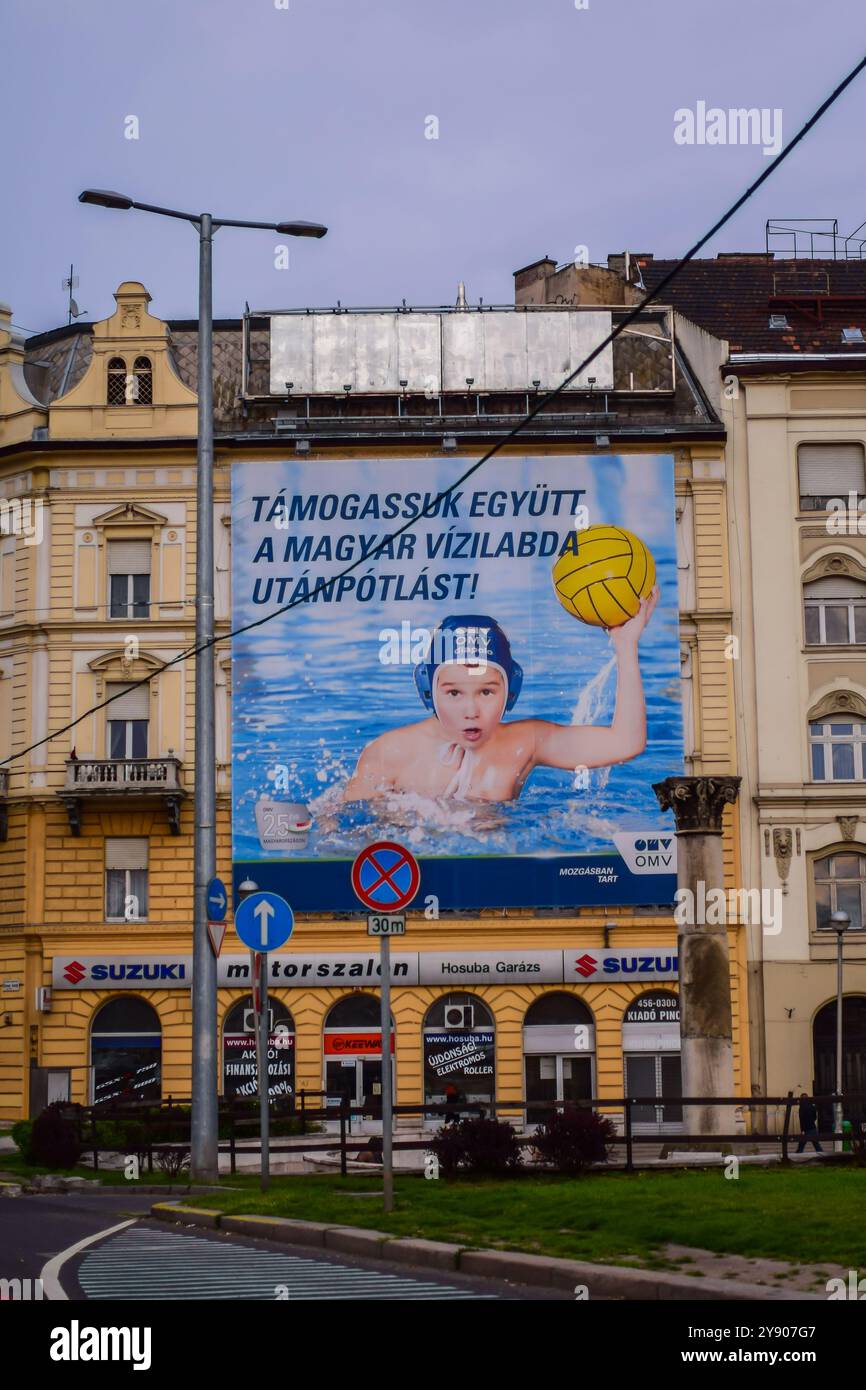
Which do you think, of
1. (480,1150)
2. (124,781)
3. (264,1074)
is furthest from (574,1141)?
(124,781)

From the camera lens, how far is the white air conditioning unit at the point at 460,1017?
44531 mm

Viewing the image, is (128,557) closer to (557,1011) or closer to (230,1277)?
(557,1011)

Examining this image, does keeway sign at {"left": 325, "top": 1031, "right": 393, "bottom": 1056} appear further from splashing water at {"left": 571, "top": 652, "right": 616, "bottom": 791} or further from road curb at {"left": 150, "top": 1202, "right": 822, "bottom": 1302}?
road curb at {"left": 150, "top": 1202, "right": 822, "bottom": 1302}

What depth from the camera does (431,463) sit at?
46375mm

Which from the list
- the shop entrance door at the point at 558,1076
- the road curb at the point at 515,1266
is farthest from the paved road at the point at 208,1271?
the shop entrance door at the point at 558,1076

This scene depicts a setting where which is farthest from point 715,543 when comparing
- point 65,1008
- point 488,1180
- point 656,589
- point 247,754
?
point 488,1180

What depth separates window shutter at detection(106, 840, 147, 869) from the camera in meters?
45.7

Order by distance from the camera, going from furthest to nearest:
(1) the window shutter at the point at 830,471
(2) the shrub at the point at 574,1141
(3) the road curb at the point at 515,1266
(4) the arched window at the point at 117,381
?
(4) the arched window at the point at 117,381
(1) the window shutter at the point at 830,471
(2) the shrub at the point at 574,1141
(3) the road curb at the point at 515,1266

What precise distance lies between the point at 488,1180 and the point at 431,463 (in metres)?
27.5

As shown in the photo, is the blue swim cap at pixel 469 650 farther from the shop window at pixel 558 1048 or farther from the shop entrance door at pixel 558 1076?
the shop entrance door at pixel 558 1076

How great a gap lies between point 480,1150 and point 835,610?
89.7 ft

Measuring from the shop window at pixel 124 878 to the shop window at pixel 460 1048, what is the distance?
7071mm

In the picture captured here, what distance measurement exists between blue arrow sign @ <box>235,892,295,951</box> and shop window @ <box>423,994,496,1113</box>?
78.5 ft

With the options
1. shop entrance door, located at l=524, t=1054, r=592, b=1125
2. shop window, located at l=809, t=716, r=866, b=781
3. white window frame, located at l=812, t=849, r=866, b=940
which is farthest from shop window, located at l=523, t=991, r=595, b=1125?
shop window, located at l=809, t=716, r=866, b=781
